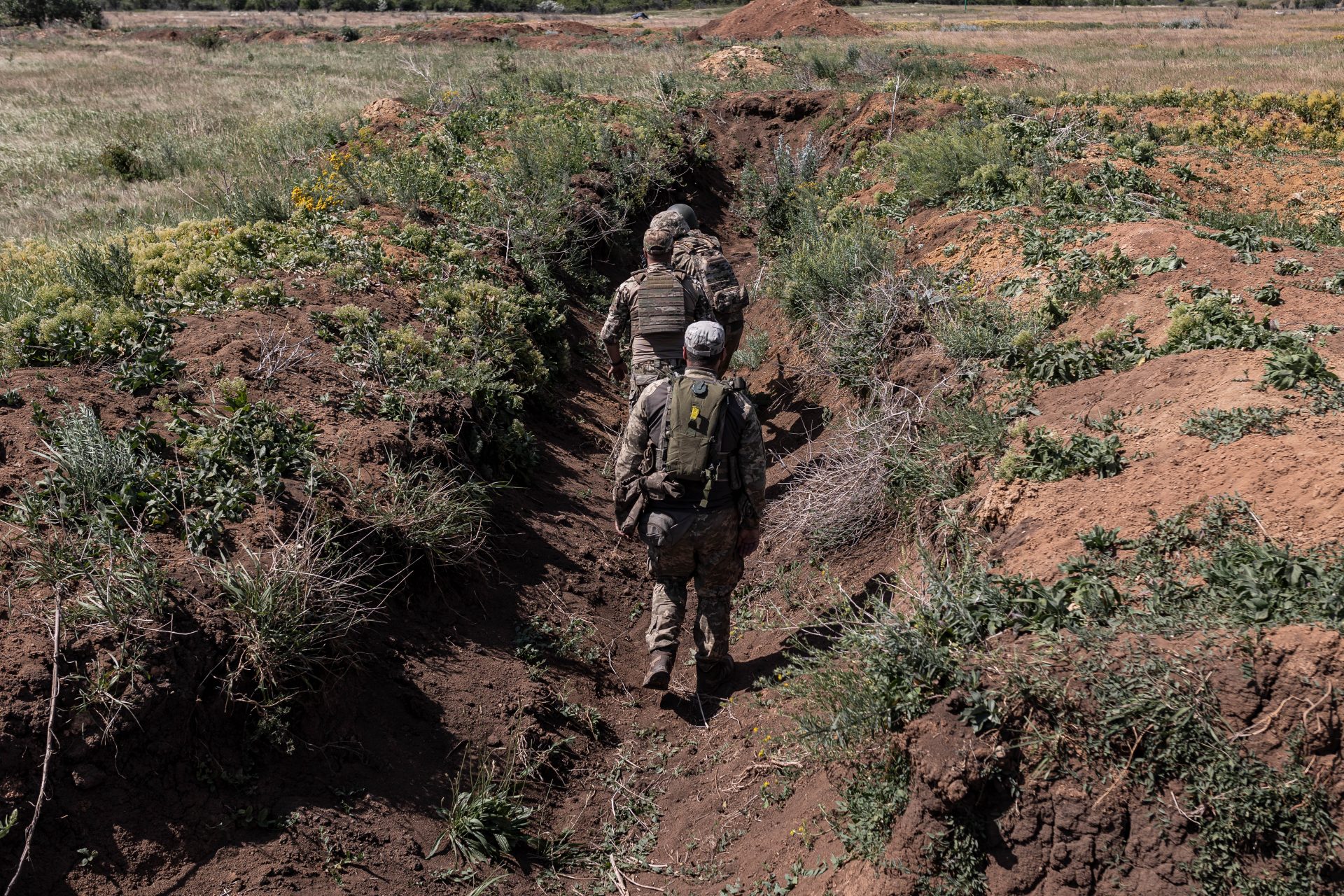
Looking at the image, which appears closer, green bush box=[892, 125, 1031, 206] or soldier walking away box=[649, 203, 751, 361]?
soldier walking away box=[649, 203, 751, 361]

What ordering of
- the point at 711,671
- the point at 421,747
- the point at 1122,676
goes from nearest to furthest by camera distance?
1. the point at 1122,676
2. the point at 421,747
3. the point at 711,671

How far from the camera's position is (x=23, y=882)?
3.15m

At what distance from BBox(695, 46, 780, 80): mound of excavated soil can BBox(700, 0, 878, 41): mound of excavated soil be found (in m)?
12.0

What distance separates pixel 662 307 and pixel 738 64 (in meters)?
15.3

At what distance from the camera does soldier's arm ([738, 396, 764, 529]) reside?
5.02 metres

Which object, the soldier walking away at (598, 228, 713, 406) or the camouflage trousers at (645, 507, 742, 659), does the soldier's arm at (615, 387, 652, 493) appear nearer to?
the camouflage trousers at (645, 507, 742, 659)

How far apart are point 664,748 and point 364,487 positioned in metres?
2.23

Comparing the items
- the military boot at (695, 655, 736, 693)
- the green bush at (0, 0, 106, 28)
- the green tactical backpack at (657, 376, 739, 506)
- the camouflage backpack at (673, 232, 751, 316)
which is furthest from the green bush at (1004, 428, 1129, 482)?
the green bush at (0, 0, 106, 28)

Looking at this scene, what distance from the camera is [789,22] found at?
112 ft

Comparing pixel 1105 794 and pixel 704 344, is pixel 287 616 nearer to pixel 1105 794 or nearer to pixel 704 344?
pixel 704 344

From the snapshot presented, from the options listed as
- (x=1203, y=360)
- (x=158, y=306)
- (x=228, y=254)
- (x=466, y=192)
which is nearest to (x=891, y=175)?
(x=466, y=192)

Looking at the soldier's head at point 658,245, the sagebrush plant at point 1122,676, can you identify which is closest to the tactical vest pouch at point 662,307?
the soldier's head at point 658,245

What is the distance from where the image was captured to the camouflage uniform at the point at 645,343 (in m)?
6.77

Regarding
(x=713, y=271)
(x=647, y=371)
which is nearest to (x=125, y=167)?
(x=713, y=271)
